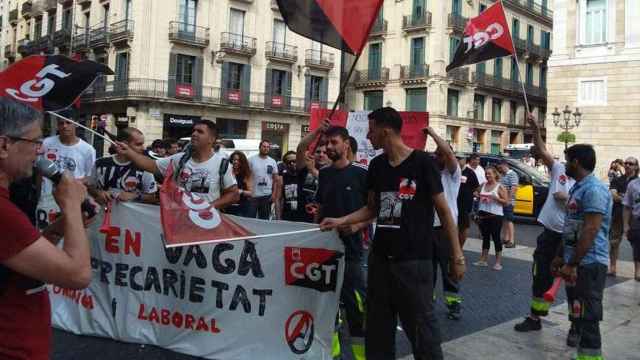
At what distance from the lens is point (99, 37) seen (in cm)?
3512

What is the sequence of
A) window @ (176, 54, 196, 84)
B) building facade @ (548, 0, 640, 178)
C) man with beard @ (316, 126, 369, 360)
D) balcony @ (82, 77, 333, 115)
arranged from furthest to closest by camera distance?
1. window @ (176, 54, 196, 84)
2. balcony @ (82, 77, 333, 115)
3. building facade @ (548, 0, 640, 178)
4. man with beard @ (316, 126, 369, 360)

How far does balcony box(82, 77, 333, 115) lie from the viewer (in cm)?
Result: 3241

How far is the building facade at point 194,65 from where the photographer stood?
32.6 metres

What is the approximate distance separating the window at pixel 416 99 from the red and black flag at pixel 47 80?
124 feet

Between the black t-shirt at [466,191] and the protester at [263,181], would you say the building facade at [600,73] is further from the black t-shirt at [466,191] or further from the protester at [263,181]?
the black t-shirt at [466,191]

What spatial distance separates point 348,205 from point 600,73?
2988cm

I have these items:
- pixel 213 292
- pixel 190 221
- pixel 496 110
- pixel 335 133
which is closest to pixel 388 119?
pixel 335 133

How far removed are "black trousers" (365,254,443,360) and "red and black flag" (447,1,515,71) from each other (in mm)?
3524

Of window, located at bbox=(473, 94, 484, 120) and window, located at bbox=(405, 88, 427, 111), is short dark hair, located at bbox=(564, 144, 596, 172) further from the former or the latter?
window, located at bbox=(473, 94, 484, 120)

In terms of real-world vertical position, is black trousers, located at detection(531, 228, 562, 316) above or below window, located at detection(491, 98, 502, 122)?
below

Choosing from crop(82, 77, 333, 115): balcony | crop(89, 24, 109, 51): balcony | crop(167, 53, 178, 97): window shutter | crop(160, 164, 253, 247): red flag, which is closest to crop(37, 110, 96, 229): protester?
crop(160, 164, 253, 247): red flag

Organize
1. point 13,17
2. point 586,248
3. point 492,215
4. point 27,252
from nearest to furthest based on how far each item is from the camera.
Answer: point 27,252 → point 586,248 → point 492,215 → point 13,17

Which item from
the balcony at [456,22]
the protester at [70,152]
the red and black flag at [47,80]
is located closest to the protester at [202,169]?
the red and black flag at [47,80]

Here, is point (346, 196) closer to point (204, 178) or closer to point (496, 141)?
point (204, 178)
